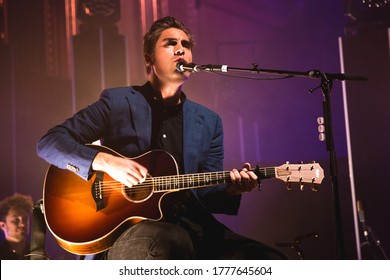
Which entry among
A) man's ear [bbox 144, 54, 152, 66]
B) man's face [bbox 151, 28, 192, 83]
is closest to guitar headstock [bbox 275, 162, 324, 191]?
man's face [bbox 151, 28, 192, 83]

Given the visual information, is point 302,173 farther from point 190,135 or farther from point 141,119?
point 141,119

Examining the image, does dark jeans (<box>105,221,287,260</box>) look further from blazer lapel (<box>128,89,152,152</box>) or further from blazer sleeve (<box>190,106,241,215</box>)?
blazer lapel (<box>128,89,152,152</box>)

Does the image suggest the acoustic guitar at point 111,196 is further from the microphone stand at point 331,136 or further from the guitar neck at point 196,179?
the microphone stand at point 331,136

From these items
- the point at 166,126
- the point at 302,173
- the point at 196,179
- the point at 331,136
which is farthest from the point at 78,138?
the point at 331,136

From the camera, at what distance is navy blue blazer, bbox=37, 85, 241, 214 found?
299 cm

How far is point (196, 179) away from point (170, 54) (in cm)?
80

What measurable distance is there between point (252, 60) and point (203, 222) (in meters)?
1.11

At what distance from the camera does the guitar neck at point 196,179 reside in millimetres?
2842

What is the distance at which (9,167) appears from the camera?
348cm

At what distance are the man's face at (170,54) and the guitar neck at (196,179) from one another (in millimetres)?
658

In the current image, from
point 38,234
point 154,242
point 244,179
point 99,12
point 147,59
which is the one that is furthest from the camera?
point 99,12

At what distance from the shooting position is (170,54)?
3150 mm
